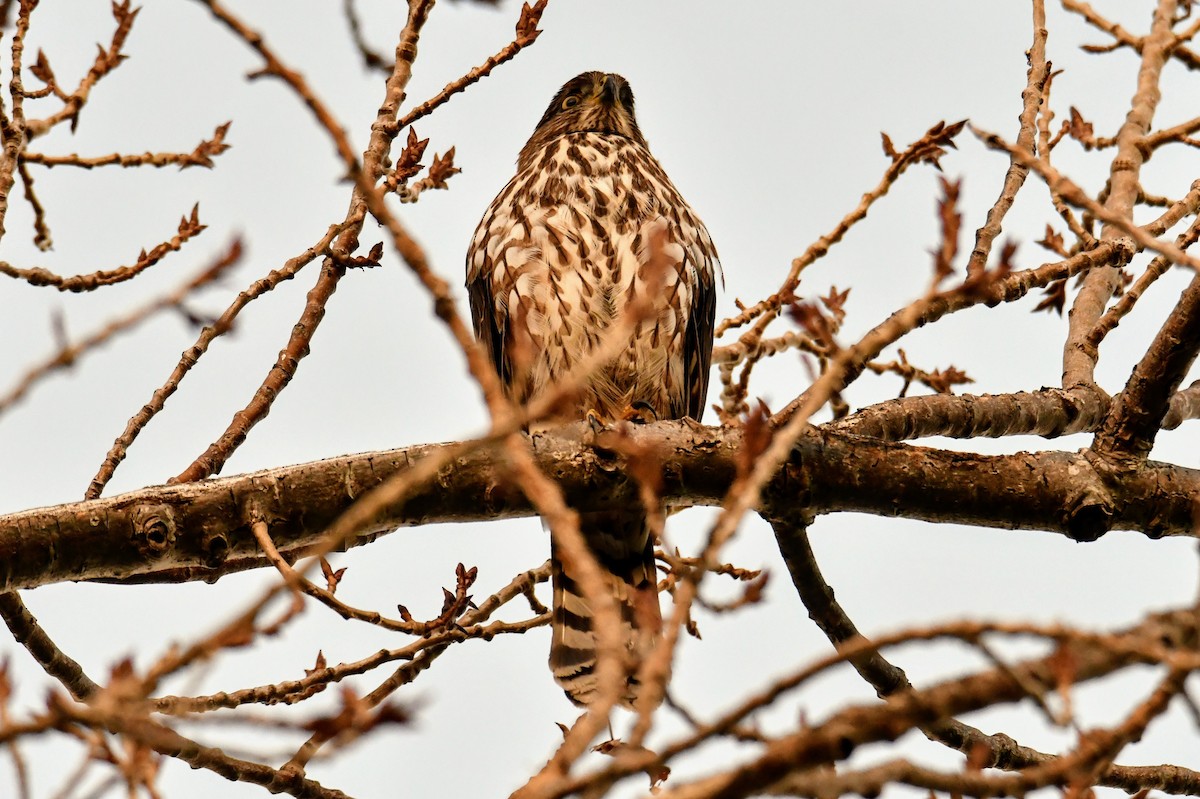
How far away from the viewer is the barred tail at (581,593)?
4.88 m

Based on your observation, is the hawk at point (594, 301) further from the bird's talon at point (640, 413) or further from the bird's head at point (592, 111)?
the bird's head at point (592, 111)

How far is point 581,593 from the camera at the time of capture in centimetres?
503

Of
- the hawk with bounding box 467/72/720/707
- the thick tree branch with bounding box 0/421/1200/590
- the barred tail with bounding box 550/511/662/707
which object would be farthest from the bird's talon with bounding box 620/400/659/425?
the thick tree branch with bounding box 0/421/1200/590

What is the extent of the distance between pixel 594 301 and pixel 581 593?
3.67ft

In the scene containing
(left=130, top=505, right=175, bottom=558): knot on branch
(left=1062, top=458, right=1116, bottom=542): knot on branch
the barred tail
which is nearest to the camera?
(left=130, top=505, right=175, bottom=558): knot on branch

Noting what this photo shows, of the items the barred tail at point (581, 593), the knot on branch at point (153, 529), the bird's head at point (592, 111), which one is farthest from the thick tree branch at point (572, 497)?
the bird's head at point (592, 111)

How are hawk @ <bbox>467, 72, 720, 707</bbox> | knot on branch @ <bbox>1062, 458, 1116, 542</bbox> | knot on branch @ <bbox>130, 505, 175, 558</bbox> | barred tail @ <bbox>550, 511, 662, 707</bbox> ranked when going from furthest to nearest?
hawk @ <bbox>467, 72, 720, 707</bbox>, barred tail @ <bbox>550, 511, 662, 707</bbox>, knot on branch @ <bbox>1062, 458, 1116, 542</bbox>, knot on branch @ <bbox>130, 505, 175, 558</bbox>

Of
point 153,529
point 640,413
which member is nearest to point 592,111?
point 640,413

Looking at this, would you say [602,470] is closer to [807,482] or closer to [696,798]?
[807,482]

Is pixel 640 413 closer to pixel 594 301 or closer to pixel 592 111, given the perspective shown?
pixel 594 301

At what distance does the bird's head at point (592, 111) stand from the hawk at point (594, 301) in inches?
19.9

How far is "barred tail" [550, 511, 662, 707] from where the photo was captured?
4.88 meters

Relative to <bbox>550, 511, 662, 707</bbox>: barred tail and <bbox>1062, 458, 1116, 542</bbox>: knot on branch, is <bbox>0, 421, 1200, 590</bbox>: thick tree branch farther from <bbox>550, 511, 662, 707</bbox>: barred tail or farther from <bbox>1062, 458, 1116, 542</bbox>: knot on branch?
<bbox>550, 511, 662, 707</bbox>: barred tail

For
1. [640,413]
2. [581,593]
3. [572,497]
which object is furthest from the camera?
[640,413]
